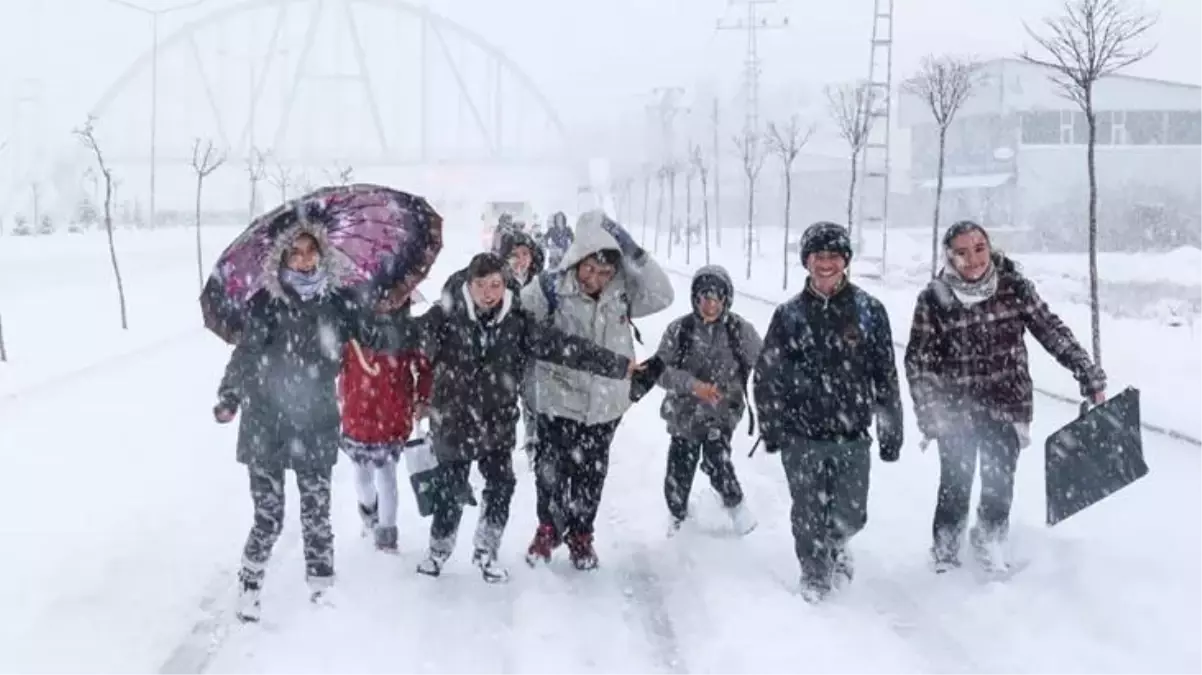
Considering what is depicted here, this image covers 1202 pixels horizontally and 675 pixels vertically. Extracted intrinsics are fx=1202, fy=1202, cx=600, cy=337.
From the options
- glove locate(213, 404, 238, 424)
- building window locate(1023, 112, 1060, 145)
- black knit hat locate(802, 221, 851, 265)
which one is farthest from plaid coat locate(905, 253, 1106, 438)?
building window locate(1023, 112, 1060, 145)

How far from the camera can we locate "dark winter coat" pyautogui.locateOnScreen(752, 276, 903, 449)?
16.3 ft

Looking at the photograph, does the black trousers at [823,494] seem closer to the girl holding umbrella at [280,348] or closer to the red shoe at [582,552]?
the red shoe at [582,552]

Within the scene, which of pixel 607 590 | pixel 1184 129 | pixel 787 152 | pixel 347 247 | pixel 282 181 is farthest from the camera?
pixel 282 181

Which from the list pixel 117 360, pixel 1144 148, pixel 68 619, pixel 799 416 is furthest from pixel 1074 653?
pixel 1144 148

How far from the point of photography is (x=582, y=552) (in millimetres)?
5672

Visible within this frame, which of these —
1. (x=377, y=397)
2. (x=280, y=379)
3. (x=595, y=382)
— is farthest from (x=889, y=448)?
(x=280, y=379)

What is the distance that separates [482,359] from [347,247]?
753mm

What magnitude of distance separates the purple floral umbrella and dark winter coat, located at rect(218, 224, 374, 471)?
0.24ft

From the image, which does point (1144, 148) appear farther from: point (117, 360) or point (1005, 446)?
point (1005, 446)

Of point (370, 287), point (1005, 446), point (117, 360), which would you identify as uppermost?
point (370, 287)

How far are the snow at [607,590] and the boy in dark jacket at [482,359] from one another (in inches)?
26.4

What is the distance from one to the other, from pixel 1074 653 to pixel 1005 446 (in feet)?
3.35

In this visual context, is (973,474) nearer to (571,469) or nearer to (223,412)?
(571,469)

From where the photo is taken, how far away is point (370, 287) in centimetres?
520
